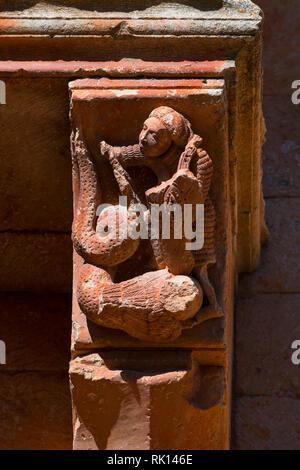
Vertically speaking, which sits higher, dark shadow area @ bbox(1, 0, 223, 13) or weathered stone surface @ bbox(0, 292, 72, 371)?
dark shadow area @ bbox(1, 0, 223, 13)

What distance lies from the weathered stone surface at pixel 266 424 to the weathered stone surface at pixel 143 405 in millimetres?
304

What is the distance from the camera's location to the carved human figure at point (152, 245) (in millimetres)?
2297

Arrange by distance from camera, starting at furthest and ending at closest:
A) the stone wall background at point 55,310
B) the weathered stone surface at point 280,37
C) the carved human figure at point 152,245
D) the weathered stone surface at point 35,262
Result: 1. the weathered stone surface at point 280,37
2. the weathered stone surface at point 35,262
3. the stone wall background at point 55,310
4. the carved human figure at point 152,245

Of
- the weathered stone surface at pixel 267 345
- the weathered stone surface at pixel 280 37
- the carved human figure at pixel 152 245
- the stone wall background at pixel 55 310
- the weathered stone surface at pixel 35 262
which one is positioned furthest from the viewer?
the weathered stone surface at pixel 280 37

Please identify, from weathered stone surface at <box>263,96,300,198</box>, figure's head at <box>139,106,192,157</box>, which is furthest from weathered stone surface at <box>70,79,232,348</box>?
weathered stone surface at <box>263,96,300,198</box>

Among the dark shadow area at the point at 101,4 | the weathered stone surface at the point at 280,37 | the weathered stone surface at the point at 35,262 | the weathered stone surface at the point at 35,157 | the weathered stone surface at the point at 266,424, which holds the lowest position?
the weathered stone surface at the point at 266,424

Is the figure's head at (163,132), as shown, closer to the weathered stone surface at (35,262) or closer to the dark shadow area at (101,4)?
the dark shadow area at (101,4)

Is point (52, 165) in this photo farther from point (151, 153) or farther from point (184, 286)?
point (184, 286)

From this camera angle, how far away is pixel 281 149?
10.9 feet

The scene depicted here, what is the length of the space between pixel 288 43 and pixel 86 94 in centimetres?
131

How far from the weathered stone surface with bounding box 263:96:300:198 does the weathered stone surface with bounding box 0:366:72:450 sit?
0.91 metres

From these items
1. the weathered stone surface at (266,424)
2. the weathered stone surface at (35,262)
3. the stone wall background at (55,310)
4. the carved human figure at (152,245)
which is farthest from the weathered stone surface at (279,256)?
the carved human figure at (152,245)

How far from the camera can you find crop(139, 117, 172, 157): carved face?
232 centimetres

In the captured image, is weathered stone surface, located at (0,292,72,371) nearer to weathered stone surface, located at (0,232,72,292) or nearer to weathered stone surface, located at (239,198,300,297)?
weathered stone surface, located at (0,232,72,292)
